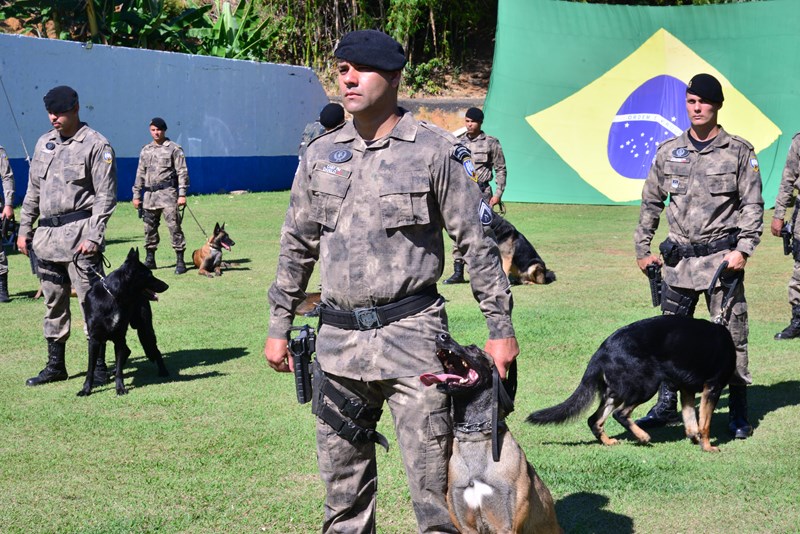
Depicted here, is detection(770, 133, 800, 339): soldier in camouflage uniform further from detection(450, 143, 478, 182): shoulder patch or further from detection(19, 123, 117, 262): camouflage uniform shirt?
detection(450, 143, 478, 182): shoulder patch

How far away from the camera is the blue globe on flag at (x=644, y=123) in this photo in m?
21.8

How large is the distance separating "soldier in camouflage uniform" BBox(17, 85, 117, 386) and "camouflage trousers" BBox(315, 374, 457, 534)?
443 centimetres

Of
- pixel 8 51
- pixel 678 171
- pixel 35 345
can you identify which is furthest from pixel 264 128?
pixel 678 171

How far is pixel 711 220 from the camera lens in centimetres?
662

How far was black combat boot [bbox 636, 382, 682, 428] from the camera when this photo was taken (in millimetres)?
6754

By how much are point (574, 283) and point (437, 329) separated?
9379 millimetres

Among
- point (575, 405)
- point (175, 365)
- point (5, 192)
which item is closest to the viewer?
point (575, 405)

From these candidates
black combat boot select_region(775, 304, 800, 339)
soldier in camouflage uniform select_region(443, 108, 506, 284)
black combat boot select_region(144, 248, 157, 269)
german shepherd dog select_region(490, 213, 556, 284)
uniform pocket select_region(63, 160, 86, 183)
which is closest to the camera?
uniform pocket select_region(63, 160, 86, 183)

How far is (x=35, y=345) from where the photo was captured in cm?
965

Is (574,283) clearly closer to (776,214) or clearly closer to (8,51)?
(776,214)

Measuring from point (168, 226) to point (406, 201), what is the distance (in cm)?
1186

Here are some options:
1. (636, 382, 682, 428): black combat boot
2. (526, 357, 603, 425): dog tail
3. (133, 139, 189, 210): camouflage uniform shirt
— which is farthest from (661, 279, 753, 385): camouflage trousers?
(133, 139, 189, 210): camouflage uniform shirt

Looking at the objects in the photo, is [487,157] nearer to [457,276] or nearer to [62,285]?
[457,276]

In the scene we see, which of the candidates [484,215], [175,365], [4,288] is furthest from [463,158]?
[4,288]
